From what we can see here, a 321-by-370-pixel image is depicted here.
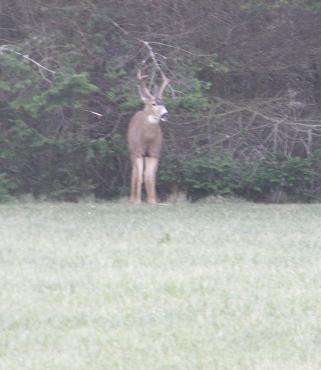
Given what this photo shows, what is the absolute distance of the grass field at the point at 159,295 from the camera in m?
6.72

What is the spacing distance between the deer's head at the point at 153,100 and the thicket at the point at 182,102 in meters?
0.30

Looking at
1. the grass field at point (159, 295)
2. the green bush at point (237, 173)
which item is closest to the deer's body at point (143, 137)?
the green bush at point (237, 173)

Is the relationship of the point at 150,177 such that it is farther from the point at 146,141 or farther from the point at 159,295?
the point at 159,295

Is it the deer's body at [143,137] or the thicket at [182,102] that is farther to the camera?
the thicket at [182,102]

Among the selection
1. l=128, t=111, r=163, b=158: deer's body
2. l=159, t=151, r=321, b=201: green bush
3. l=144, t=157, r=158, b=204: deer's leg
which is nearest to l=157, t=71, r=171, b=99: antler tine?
l=128, t=111, r=163, b=158: deer's body

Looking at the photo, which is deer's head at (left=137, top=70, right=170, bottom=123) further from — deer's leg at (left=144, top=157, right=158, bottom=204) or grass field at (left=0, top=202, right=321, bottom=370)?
grass field at (left=0, top=202, right=321, bottom=370)

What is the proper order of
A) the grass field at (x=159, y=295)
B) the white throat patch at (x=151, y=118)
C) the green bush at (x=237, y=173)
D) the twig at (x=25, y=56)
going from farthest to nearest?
1. the green bush at (x=237, y=173)
2. the white throat patch at (x=151, y=118)
3. the twig at (x=25, y=56)
4. the grass field at (x=159, y=295)

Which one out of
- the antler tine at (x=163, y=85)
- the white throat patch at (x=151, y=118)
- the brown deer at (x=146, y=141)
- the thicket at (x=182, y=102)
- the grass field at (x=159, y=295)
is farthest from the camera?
the thicket at (x=182, y=102)

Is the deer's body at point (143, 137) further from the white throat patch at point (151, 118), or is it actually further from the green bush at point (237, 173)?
the green bush at point (237, 173)

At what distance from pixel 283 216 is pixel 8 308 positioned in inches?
311

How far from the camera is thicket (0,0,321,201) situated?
18.4 m

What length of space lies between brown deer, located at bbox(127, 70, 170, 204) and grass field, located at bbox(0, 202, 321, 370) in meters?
3.79

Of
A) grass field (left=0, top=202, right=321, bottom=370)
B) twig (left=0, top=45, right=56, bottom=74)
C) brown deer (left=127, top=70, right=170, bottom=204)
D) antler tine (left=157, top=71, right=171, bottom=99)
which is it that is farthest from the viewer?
brown deer (left=127, top=70, right=170, bottom=204)

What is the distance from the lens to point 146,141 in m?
18.0
